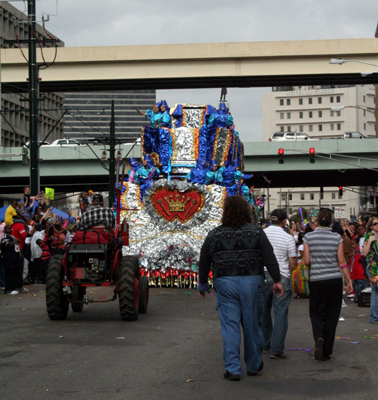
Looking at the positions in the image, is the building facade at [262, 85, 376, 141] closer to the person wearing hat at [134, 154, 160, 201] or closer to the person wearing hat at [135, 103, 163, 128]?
the person wearing hat at [135, 103, 163, 128]

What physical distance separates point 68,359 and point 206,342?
203 centimetres

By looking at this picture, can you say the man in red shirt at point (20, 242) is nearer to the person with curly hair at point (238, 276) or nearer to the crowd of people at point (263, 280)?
the crowd of people at point (263, 280)

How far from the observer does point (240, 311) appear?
6820 millimetres

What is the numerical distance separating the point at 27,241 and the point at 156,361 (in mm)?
10550

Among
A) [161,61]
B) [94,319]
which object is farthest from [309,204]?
[94,319]

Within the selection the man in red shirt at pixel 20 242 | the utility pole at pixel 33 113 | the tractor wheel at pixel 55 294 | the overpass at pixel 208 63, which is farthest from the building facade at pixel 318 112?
the tractor wheel at pixel 55 294

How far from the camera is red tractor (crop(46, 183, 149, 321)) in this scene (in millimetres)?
10516

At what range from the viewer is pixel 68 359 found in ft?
25.2

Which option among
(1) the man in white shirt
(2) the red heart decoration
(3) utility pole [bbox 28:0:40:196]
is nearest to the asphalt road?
(1) the man in white shirt

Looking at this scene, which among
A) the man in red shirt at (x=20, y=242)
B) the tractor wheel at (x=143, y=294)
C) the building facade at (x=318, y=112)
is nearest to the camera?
the tractor wheel at (x=143, y=294)

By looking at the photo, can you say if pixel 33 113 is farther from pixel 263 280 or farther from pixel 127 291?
pixel 263 280

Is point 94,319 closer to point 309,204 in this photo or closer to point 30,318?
point 30,318

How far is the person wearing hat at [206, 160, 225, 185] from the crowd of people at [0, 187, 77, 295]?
3.48m

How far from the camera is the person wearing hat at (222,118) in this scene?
1766 centimetres
